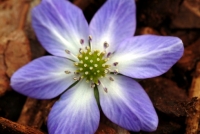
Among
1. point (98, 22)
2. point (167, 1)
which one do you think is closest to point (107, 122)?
point (98, 22)

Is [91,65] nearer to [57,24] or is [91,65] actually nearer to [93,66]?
[93,66]

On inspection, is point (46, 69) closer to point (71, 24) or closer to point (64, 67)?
point (64, 67)

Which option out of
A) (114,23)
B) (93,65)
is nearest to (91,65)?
(93,65)

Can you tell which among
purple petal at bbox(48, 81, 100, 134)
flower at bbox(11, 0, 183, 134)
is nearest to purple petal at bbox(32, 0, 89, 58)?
flower at bbox(11, 0, 183, 134)

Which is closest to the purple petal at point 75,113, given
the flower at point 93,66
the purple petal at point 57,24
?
the flower at point 93,66

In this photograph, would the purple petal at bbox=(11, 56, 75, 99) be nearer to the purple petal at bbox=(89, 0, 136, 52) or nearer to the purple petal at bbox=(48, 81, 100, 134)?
the purple petal at bbox=(48, 81, 100, 134)

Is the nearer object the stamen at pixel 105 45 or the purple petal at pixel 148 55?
the purple petal at pixel 148 55

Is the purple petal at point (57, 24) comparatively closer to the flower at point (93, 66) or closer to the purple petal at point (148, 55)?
the flower at point (93, 66)
